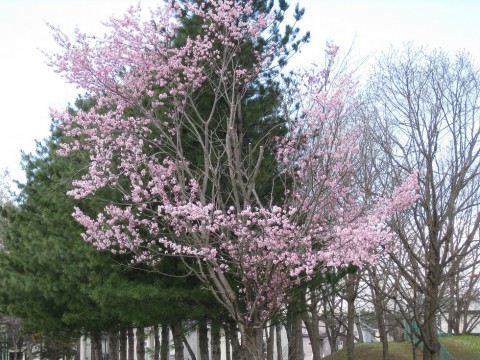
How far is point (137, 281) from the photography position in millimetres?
14711

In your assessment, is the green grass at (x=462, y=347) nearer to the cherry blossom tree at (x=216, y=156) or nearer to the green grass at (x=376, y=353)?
the green grass at (x=376, y=353)

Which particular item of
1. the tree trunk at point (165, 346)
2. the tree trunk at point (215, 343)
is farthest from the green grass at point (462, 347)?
the tree trunk at point (215, 343)

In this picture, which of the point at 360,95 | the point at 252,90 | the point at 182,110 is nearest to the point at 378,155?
the point at 360,95

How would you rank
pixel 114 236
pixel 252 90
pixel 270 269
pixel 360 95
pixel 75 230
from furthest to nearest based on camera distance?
1. pixel 360 95
2. pixel 75 230
3. pixel 252 90
4. pixel 114 236
5. pixel 270 269

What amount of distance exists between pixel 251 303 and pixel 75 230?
6559 millimetres

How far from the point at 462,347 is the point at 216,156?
15.8 meters

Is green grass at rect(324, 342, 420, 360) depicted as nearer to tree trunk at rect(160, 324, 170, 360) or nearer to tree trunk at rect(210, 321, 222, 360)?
tree trunk at rect(160, 324, 170, 360)

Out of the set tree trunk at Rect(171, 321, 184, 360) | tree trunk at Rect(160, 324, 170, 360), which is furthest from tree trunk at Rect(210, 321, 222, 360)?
tree trunk at Rect(160, 324, 170, 360)

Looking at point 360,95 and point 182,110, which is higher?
point 360,95

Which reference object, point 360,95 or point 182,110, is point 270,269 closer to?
point 182,110

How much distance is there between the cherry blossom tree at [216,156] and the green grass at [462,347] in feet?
37.4

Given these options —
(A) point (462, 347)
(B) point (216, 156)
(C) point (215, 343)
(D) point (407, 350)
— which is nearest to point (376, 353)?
(D) point (407, 350)

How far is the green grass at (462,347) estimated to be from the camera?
23394mm

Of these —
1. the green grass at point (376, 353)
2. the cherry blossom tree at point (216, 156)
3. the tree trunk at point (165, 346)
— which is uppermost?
the cherry blossom tree at point (216, 156)
